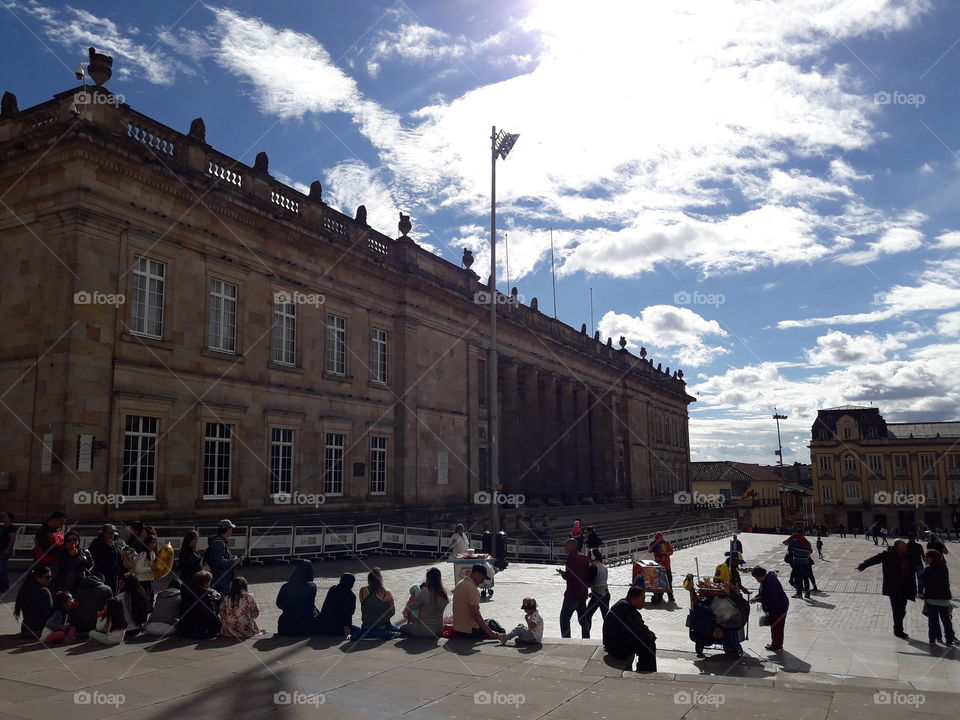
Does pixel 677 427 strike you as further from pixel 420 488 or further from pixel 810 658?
pixel 810 658

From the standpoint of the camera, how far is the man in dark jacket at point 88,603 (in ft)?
33.7

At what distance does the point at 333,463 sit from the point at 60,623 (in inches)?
648

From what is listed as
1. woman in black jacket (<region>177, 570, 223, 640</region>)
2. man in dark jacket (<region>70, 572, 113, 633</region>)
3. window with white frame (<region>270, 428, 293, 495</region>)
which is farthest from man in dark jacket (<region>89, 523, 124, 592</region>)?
window with white frame (<region>270, 428, 293, 495</region>)

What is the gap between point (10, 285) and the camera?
19469 millimetres

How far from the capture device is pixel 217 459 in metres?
21.8

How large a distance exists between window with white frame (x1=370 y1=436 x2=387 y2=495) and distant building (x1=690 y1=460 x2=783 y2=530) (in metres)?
76.2

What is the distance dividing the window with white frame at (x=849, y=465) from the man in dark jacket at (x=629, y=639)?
93068mm

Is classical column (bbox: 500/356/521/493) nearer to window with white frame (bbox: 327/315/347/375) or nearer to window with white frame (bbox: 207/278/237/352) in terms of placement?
window with white frame (bbox: 327/315/347/375)

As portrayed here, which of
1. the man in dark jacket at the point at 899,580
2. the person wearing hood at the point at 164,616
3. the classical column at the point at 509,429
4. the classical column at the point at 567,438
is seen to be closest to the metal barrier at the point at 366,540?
the person wearing hood at the point at 164,616

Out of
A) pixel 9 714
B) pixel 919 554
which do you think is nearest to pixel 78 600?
pixel 9 714

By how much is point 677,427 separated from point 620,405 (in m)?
19.8

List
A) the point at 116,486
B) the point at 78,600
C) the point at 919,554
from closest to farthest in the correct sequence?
the point at 78,600 < the point at 919,554 < the point at 116,486

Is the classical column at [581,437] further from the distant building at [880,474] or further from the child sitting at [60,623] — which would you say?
the distant building at [880,474]

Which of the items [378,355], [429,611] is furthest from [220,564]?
[378,355]
